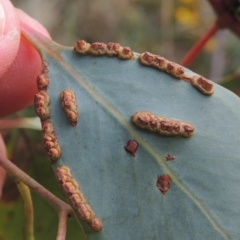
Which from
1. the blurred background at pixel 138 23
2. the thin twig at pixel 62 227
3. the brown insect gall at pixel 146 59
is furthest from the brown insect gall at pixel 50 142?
the blurred background at pixel 138 23

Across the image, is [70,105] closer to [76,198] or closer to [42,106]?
[42,106]

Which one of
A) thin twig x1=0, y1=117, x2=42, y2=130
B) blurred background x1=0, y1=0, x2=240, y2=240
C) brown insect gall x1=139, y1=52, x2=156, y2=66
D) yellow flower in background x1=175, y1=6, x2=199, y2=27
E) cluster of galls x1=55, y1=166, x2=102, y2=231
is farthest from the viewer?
yellow flower in background x1=175, y1=6, x2=199, y2=27

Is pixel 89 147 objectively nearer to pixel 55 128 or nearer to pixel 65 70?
pixel 55 128

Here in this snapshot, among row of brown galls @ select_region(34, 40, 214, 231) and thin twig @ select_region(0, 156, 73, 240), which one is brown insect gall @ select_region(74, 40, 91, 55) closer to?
row of brown galls @ select_region(34, 40, 214, 231)

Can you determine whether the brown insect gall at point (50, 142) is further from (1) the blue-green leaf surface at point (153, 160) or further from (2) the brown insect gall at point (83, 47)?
(2) the brown insect gall at point (83, 47)

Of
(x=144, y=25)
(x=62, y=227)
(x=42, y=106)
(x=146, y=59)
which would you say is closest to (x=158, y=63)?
(x=146, y=59)

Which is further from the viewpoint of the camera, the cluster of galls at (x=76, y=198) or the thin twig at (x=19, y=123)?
the thin twig at (x=19, y=123)

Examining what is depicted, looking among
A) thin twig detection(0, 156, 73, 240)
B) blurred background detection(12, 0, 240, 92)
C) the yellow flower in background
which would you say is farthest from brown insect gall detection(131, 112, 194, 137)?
the yellow flower in background
